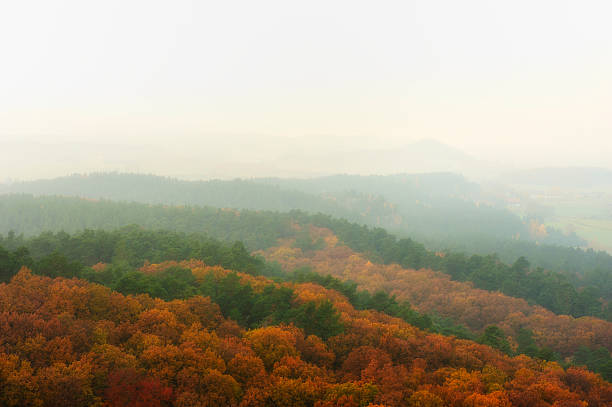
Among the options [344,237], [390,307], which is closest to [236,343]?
[390,307]

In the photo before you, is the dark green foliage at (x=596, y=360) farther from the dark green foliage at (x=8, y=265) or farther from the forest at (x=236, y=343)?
the dark green foliage at (x=8, y=265)

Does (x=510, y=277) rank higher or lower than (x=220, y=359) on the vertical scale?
lower

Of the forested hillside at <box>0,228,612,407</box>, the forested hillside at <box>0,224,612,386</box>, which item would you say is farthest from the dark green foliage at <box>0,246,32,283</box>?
the forested hillside at <box>0,228,612,407</box>

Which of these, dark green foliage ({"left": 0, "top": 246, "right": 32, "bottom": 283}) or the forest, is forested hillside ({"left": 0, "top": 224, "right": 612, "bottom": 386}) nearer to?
dark green foliage ({"left": 0, "top": 246, "right": 32, "bottom": 283})

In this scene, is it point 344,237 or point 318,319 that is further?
point 344,237

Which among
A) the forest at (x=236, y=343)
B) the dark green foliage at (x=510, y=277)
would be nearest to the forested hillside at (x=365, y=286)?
the forest at (x=236, y=343)

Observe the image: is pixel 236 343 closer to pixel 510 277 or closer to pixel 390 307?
pixel 390 307

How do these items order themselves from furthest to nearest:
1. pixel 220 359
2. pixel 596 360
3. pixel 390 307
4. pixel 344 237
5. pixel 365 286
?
1. pixel 344 237
2. pixel 365 286
3. pixel 390 307
4. pixel 596 360
5. pixel 220 359

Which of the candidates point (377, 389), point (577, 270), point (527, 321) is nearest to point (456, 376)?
point (377, 389)

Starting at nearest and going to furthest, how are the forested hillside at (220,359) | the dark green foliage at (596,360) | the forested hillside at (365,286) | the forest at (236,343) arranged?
the forested hillside at (220,359)
the forest at (236,343)
the dark green foliage at (596,360)
the forested hillside at (365,286)

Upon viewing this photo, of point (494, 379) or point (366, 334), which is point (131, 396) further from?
point (494, 379)

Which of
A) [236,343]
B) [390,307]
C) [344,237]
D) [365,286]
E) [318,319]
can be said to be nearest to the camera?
[236,343]
